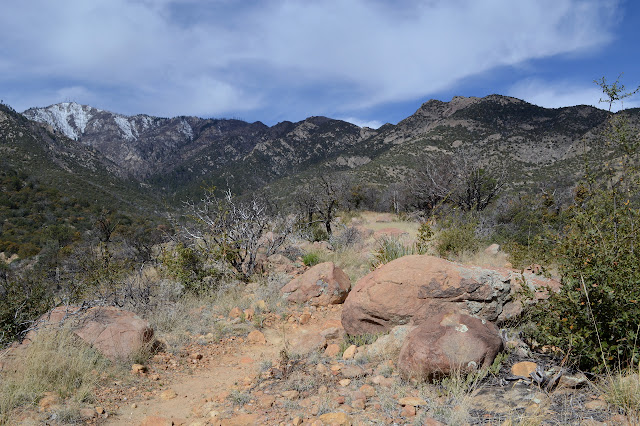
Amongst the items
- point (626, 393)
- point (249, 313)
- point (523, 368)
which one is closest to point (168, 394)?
point (249, 313)

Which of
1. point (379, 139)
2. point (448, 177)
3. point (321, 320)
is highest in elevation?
point (379, 139)

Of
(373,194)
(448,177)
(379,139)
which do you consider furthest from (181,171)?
(448,177)

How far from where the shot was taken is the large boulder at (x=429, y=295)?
4.53 metres

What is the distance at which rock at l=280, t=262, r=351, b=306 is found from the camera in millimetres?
6762

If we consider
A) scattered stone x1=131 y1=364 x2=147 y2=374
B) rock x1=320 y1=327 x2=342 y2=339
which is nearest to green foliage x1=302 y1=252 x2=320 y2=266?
rock x1=320 y1=327 x2=342 y2=339

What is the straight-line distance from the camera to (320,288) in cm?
684

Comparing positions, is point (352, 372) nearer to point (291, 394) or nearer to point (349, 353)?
point (349, 353)

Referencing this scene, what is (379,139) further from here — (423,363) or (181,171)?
(181,171)

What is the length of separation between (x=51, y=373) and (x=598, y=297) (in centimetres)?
555

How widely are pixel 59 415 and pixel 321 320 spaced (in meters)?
3.85

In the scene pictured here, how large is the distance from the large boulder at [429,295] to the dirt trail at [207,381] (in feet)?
4.20

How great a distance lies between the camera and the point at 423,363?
3.52 m

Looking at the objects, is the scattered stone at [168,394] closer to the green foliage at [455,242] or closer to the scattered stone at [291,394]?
the scattered stone at [291,394]

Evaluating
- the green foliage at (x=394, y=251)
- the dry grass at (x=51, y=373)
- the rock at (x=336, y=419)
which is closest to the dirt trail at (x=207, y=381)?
the dry grass at (x=51, y=373)
